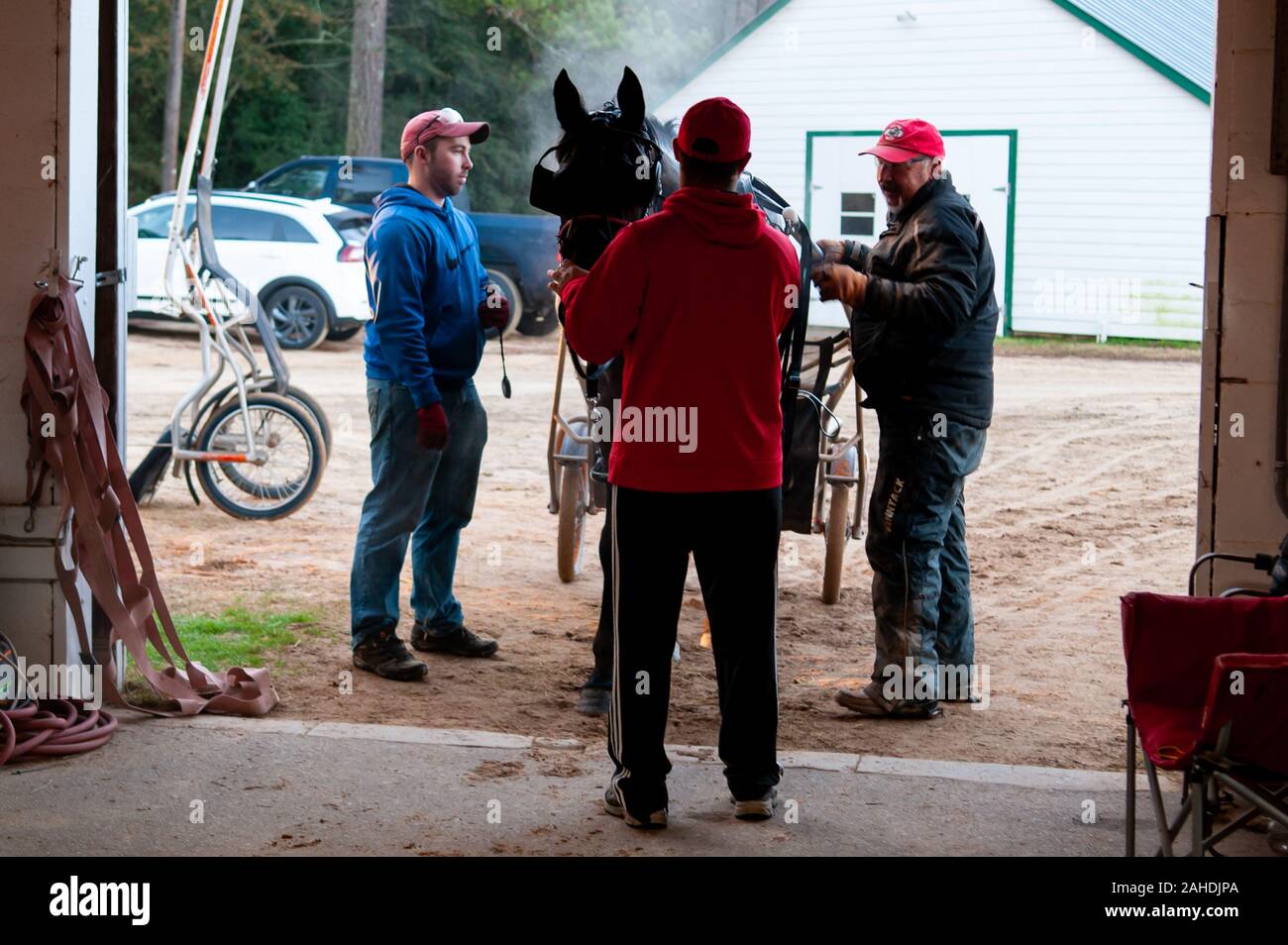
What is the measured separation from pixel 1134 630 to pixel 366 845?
2.18m

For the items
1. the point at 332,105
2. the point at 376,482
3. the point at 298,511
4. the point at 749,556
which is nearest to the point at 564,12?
the point at 332,105

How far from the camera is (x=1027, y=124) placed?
65.4 ft

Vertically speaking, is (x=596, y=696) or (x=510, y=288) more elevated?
(x=510, y=288)

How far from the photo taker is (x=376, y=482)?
6.21 meters

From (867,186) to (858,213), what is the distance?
383 millimetres

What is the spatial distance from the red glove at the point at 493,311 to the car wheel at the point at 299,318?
12109 millimetres

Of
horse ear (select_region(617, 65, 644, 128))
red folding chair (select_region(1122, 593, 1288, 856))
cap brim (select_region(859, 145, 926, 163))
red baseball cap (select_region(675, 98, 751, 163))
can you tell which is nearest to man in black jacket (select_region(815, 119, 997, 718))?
cap brim (select_region(859, 145, 926, 163))

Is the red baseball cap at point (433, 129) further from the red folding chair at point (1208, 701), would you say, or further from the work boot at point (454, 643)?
the red folding chair at point (1208, 701)

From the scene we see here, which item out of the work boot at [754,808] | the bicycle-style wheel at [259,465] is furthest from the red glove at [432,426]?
the bicycle-style wheel at [259,465]

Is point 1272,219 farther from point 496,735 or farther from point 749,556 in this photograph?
point 496,735

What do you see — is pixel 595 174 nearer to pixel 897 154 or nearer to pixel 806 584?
pixel 897 154

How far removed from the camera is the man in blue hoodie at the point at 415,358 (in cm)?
602

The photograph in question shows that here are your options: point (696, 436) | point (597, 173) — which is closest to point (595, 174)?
point (597, 173)

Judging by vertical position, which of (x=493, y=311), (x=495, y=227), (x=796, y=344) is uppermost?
(x=495, y=227)
